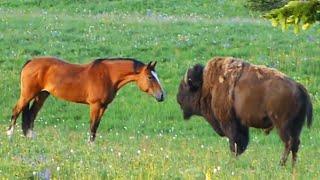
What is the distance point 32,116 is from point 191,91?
297cm

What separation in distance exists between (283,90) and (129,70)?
3.67m

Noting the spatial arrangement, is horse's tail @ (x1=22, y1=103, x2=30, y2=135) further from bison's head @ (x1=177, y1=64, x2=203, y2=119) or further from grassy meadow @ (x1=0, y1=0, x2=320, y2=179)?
bison's head @ (x1=177, y1=64, x2=203, y2=119)

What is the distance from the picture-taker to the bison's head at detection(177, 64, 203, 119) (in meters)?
13.9

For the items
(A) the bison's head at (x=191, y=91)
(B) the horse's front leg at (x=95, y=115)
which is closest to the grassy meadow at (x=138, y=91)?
(B) the horse's front leg at (x=95, y=115)

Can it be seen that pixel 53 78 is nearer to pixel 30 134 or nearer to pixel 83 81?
pixel 83 81

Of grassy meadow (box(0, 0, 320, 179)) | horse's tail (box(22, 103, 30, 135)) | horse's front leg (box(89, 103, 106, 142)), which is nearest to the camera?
grassy meadow (box(0, 0, 320, 179))

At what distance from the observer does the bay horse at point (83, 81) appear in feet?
49.2

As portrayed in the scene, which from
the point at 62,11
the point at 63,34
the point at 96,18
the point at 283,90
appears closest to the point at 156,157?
the point at 283,90

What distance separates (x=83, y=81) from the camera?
599 inches

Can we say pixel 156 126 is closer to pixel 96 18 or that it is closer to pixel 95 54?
pixel 95 54

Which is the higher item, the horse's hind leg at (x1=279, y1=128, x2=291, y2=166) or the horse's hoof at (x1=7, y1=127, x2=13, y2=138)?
the horse's hind leg at (x1=279, y1=128, x2=291, y2=166)

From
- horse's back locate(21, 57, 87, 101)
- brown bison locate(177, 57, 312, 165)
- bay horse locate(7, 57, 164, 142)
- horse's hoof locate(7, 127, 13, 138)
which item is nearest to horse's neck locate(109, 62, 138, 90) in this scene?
bay horse locate(7, 57, 164, 142)

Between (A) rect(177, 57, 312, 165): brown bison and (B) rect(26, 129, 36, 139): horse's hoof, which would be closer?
(A) rect(177, 57, 312, 165): brown bison

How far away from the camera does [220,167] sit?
33.4 ft
